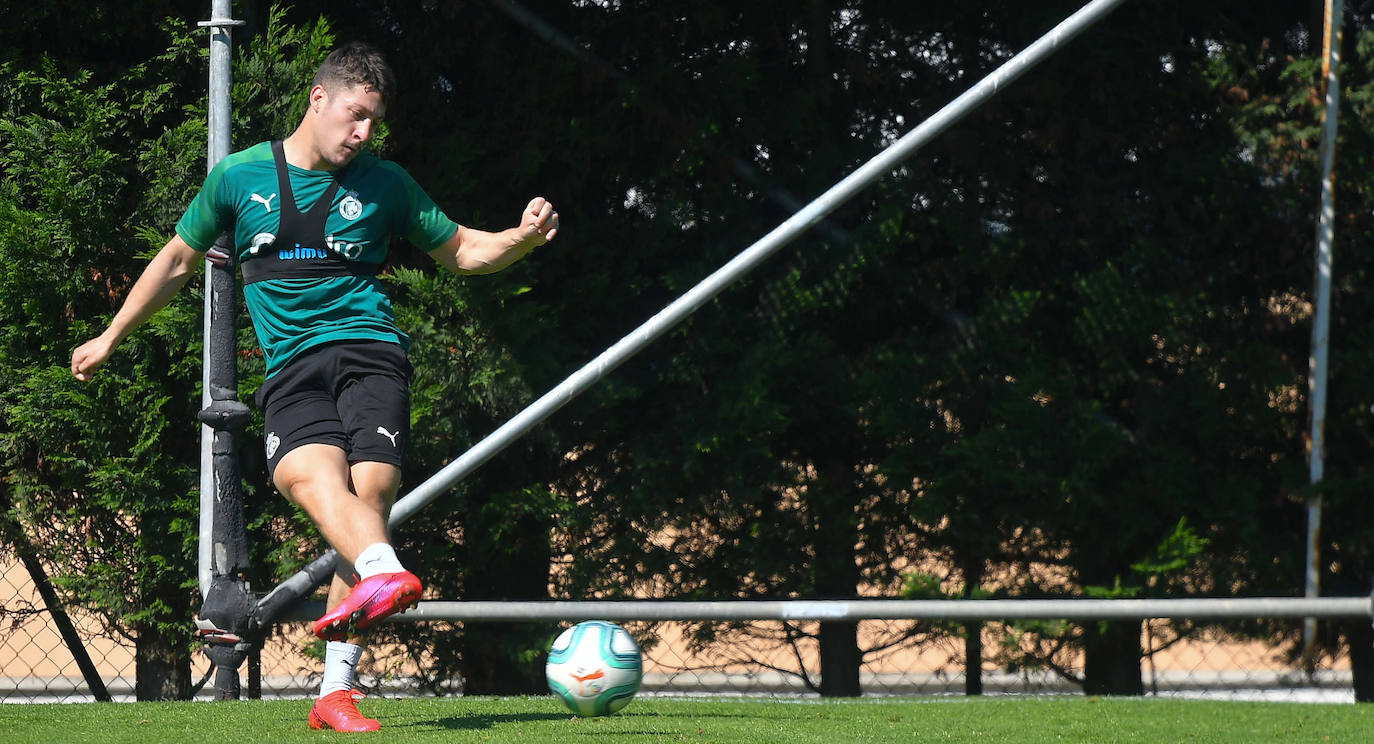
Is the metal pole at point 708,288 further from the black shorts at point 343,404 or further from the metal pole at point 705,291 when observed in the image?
the black shorts at point 343,404

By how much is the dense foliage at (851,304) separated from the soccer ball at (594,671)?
6.84 ft

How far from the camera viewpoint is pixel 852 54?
5711mm

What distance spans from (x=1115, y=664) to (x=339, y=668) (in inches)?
160

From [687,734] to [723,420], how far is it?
94.7 inches

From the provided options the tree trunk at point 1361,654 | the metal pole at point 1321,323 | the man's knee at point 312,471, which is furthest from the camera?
the tree trunk at point 1361,654

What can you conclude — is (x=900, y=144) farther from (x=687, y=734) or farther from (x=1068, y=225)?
(x=1068, y=225)

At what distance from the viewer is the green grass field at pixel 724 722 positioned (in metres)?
2.94

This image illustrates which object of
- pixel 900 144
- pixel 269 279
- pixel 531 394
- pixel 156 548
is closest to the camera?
pixel 269 279

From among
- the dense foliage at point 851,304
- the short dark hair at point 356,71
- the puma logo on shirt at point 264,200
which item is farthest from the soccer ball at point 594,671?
the dense foliage at point 851,304

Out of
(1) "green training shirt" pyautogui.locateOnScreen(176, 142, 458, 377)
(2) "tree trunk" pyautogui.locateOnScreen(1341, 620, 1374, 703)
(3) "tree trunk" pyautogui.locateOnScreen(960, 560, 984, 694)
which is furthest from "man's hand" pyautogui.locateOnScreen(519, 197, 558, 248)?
(2) "tree trunk" pyautogui.locateOnScreen(1341, 620, 1374, 703)

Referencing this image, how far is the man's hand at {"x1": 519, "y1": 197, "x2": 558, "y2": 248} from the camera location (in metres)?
2.90

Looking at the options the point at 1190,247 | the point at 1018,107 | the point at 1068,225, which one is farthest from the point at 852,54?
the point at 1190,247

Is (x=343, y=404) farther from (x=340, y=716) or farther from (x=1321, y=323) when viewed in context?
(x=1321, y=323)

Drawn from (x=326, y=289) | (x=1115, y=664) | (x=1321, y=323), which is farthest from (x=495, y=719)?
(x=1321, y=323)
